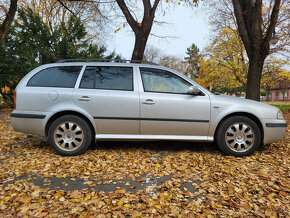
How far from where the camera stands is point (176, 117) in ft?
12.6

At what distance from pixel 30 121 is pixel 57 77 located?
994 millimetres

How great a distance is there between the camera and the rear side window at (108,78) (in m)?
3.96

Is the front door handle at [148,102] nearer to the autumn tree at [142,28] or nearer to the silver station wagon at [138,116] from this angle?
the silver station wagon at [138,116]

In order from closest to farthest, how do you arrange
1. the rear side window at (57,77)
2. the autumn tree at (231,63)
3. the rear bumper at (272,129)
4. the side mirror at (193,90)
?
the side mirror at (193,90) → the rear bumper at (272,129) → the rear side window at (57,77) → the autumn tree at (231,63)

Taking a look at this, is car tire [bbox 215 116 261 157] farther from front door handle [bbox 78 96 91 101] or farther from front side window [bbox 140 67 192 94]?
front door handle [bbox 78 96 91 101]

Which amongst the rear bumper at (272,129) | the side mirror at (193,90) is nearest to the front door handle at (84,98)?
the side mirror at (193,90)

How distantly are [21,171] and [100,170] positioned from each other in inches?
49.9

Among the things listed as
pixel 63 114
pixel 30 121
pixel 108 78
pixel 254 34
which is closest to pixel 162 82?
pixel 108 78

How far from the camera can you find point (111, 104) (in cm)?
385

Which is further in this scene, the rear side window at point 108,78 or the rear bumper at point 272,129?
the rear side window at point 108,78

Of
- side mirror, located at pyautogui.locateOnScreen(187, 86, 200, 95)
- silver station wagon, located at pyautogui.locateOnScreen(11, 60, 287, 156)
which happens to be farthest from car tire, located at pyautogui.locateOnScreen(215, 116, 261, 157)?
side mirror, located at pyautogui.locateOnScreen(187, 86, 200, 95)

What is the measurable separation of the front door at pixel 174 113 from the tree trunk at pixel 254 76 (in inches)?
165

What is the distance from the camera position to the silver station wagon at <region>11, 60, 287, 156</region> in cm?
384

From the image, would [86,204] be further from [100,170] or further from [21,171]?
[21,171]
